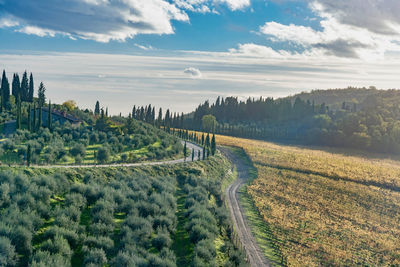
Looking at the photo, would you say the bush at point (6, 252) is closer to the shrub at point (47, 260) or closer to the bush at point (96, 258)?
the shrub at point (47, 260)

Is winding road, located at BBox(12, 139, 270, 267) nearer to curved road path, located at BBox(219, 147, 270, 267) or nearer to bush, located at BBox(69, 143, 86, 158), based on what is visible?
curved road path, located at BBox(219, 147, 270, 267)

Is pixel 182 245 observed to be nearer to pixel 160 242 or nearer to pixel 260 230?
pixel 160 242

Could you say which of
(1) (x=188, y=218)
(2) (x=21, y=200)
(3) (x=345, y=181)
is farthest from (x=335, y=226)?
(2) (x=21, y=200)

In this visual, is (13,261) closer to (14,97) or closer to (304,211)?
(304,211)

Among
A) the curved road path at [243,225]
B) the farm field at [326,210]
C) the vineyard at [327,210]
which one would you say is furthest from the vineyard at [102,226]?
the vineyard at [327,210]

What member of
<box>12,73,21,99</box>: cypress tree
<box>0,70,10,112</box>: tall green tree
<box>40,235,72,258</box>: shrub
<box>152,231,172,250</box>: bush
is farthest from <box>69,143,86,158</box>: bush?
<box>12,73,21,99</box>: cypress tree

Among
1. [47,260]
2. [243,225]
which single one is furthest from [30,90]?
[47,260]
